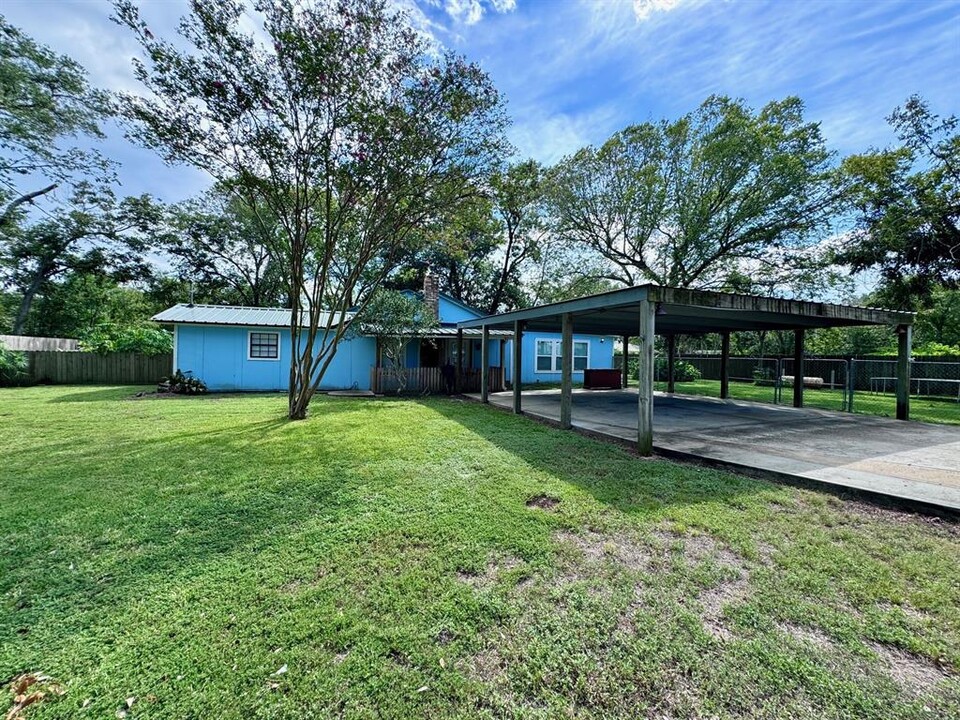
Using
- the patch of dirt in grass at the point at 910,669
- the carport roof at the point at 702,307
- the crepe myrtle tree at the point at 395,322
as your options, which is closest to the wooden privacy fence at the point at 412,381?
the crepe myrtle tree at the point at 395,322

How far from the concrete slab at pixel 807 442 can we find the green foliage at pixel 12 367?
53.0ft

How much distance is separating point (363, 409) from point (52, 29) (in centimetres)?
985

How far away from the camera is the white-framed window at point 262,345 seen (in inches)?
551

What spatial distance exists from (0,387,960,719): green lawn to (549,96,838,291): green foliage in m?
15.3

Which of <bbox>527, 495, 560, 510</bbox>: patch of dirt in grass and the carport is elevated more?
the carport

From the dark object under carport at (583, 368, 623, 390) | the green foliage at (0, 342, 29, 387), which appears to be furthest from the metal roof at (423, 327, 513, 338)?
the green foliage at (0, 342, 29, 387)

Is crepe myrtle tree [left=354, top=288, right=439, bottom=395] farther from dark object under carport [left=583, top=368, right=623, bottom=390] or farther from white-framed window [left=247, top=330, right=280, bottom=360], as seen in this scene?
dark object under carport [left=583, top=368, right=623, bottom=390]

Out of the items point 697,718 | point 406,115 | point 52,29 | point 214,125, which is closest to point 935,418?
Result: point 697,718

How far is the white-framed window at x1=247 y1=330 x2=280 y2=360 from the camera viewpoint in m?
14.0

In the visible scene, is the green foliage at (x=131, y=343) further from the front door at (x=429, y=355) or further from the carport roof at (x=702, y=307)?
the carport roof at (x=702, y=307)

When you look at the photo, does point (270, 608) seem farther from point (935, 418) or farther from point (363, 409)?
point (935, 418)

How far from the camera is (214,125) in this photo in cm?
715

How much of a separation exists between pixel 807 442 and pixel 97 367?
2090 centimetres

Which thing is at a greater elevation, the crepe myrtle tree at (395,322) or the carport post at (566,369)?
the crepe myrtle tree at (395,322)
